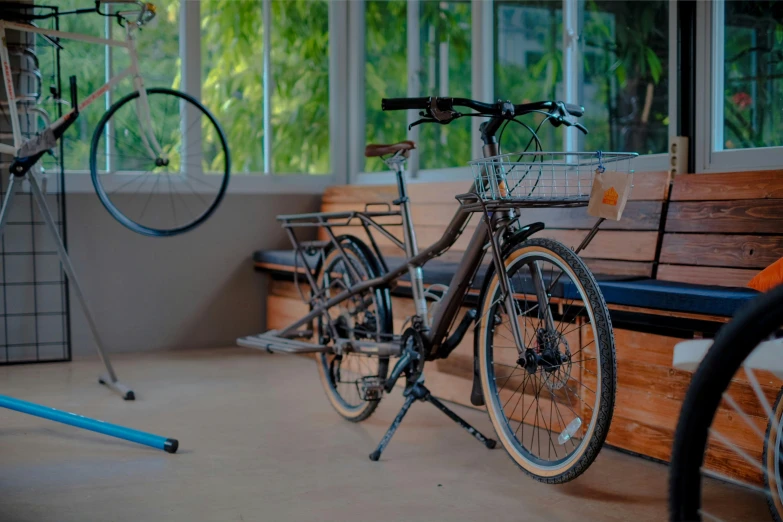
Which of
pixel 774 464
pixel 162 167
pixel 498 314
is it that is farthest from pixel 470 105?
pixel 162 167

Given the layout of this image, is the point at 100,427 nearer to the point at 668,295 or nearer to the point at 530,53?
the point at 668,295

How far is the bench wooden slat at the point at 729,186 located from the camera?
2578 mm

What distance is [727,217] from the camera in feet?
8.77

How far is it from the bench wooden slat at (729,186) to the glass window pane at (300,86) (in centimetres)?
265

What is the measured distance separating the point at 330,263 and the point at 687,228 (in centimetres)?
127

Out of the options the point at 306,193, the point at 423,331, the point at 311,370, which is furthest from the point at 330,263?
the point at 306,193

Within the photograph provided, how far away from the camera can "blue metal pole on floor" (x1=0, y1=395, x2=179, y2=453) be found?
2.66 m

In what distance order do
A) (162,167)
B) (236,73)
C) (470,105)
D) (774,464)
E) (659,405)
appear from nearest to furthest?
1. (774,464)
2. (470,105)
3. (659,405)
4. (162,167)
5. (236,73)

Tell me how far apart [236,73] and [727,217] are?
3007 mm

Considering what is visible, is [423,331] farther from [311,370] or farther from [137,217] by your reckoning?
[137,217]

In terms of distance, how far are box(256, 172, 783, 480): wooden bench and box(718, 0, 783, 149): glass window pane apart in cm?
28

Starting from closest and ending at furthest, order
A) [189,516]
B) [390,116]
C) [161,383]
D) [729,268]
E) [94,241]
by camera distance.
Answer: [189,516]
[729,268]
[161,383]
[94,241]
[390,116]

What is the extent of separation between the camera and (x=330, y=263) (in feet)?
10.5

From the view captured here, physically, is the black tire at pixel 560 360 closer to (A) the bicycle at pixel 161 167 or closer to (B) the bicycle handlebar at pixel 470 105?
(B) the bicycle handlebar at pixel 470 105
